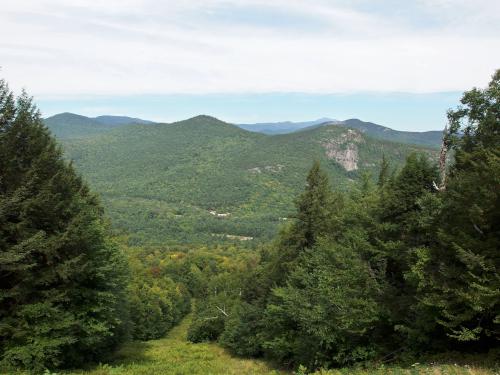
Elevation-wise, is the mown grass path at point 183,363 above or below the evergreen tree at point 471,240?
below

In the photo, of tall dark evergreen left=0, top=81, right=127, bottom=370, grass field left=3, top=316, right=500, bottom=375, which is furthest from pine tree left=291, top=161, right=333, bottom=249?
tall dark evergreen left=0, top=81, right=127, bottom=370

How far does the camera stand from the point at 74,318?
63.2ft

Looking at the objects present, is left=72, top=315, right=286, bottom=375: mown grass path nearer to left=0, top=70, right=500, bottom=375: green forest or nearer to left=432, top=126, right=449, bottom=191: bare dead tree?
left=0, top=70, right=500, bottom=375: green forest

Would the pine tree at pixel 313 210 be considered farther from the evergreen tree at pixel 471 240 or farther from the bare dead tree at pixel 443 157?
the evergreen tree at pixel 471 240

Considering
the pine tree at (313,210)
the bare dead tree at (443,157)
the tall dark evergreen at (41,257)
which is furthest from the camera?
the pine tree at (313,210)

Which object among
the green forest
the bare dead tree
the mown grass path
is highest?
the bare dead tree

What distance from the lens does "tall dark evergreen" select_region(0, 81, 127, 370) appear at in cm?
1722

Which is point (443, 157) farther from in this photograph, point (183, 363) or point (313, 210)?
point (183, 363)

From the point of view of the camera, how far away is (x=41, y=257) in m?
18.8

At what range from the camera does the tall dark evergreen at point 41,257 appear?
678 inches

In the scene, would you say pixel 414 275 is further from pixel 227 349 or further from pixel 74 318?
pixel 227 349

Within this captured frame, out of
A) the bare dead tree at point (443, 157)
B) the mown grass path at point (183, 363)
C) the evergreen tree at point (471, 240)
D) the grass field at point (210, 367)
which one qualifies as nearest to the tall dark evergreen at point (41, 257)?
the grass field at point (210, 367)

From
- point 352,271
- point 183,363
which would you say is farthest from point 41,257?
point 352,271

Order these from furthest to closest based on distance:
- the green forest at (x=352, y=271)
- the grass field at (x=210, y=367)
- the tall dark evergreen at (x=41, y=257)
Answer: the tall dark evergreen at (x=41, y=257) → the green forest at (x=352, y=271) → the grass field at (x=210, y=367)
